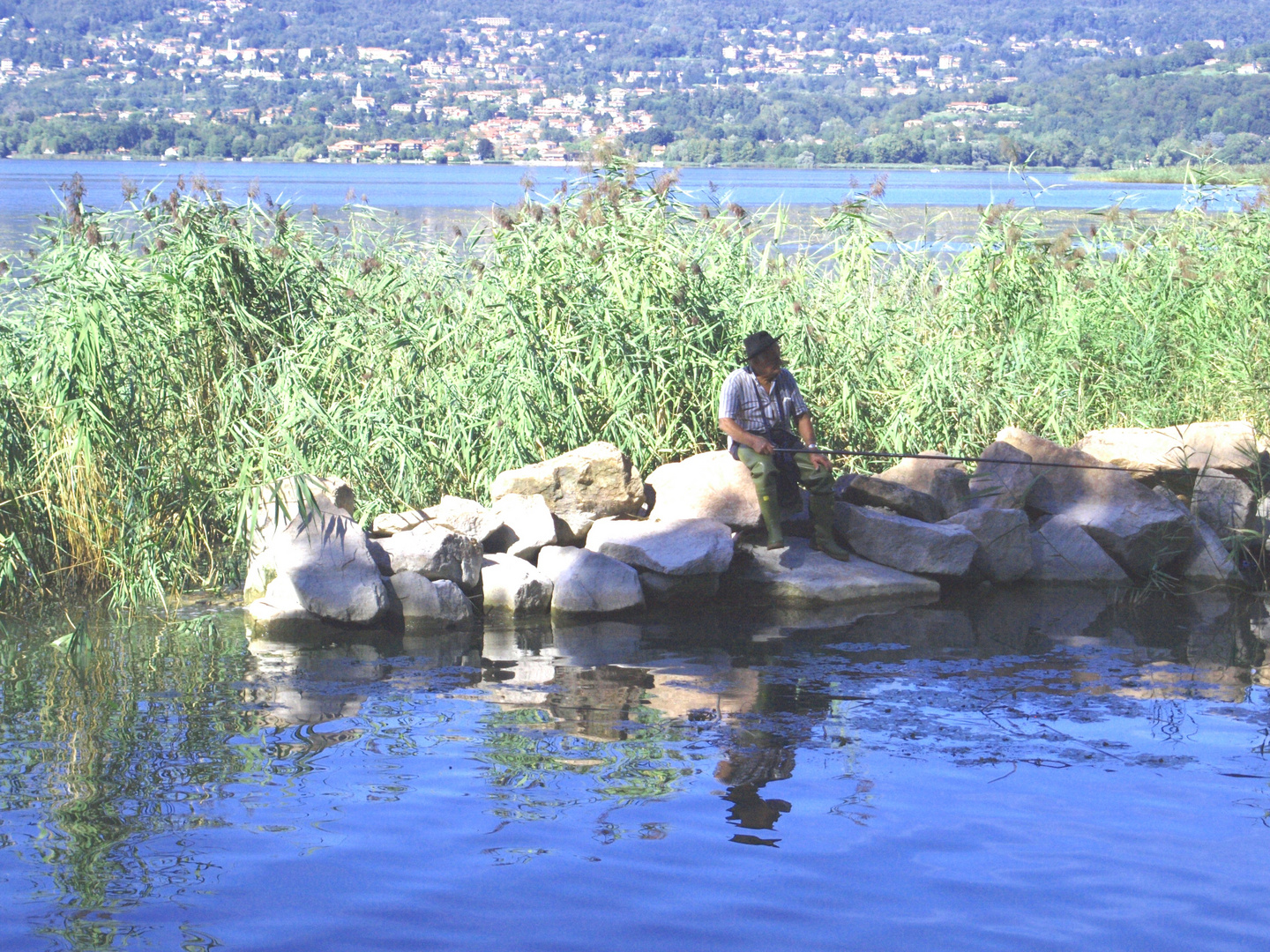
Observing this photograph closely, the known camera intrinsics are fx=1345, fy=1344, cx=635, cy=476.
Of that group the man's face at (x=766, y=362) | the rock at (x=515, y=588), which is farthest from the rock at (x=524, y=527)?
the man's face at (x=766, y=362)

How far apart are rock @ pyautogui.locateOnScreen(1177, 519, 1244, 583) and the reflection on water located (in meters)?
0.75

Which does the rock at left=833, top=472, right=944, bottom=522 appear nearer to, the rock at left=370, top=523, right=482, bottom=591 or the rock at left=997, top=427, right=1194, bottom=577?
the rock at left=997, top=427, right=1194, bottom=577

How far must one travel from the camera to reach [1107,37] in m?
136

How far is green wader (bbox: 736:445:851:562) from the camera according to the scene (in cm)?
730

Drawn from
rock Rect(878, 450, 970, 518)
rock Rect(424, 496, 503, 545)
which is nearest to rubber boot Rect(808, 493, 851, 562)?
rock Rect(878, 450, 970, 518)

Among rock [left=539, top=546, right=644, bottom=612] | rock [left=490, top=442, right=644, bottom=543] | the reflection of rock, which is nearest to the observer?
the reflection of rock

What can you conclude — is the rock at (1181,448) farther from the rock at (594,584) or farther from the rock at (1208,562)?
the rock at (594,584)

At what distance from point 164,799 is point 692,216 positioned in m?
5.35

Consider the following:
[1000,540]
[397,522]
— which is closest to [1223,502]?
[1000,540]

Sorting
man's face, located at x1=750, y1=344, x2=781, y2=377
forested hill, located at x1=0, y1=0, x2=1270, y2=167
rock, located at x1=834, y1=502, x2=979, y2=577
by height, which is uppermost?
forested hill, located at x1=0, y1=0, x2=1270, y2=167

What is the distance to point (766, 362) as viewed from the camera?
7449 mm

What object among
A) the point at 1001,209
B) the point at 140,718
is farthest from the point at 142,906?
the point at 1001,209

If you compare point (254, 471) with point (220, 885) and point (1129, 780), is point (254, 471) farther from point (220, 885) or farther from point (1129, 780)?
point (1129, 780)

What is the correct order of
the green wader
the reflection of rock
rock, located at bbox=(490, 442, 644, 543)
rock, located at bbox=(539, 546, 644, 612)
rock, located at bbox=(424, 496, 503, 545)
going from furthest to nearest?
rock, located at bbox=(490, 442, 644, 543) < the green wader < rock, located at bbox=(424, 496, 503, 545) < rock, located at bbox=(539, 546, 644, 612) < the reflection of rock
